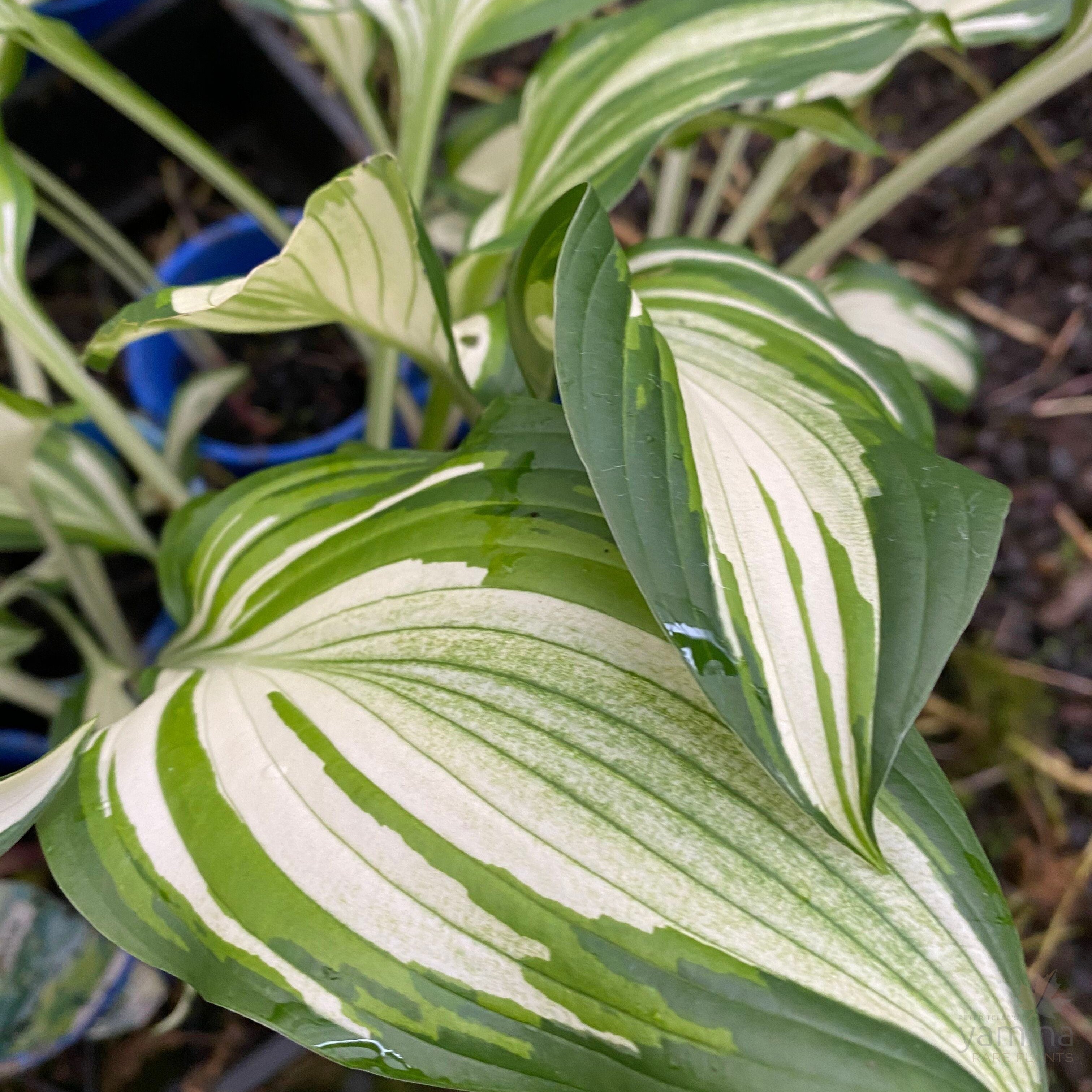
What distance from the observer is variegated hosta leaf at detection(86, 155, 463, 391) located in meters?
0.39

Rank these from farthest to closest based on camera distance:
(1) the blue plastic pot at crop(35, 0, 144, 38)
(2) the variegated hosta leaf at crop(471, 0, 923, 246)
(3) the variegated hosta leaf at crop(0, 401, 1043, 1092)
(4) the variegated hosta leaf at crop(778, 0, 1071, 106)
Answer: (1) the blue plastic pot at crop(35, 0, 144, 38), (4) the variegated hosta leaf at crop(778, 0, 1071, 106), (2) the variegated hosta leaf at crop(471, 0, 923, 246), (3) the variegated hosta leaf at crop(0, 401, 1043, 1092)

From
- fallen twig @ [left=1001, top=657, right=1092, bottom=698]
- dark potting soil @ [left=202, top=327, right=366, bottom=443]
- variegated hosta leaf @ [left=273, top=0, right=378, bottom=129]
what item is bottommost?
fallen twig @ [left=1001, top=657, right=1092, bottom=698]

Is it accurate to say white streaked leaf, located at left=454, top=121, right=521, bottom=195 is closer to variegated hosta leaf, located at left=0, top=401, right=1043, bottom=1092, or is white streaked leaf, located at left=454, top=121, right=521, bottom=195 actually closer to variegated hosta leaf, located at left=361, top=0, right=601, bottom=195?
variegated hosta leaf, located at left=361, top=0, right=601, bottom=195

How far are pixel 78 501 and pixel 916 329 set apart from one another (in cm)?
83

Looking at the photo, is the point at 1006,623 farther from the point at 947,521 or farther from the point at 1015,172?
the point at 947,521

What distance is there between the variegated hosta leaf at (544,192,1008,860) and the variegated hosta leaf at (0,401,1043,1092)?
4 centimetres

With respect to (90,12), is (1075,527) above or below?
below

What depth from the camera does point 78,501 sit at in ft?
2.50

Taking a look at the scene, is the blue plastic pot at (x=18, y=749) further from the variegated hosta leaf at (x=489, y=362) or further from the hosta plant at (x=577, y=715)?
the variegated hosta leaf at (x=489, y=362)

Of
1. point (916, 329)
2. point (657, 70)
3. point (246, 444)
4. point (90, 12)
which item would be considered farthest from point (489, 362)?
point (90, 12)

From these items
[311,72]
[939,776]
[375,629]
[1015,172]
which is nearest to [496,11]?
[375,629]

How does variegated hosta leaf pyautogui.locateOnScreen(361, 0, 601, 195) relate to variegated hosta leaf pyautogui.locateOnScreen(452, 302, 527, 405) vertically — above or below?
above

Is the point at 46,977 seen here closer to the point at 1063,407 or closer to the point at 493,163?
the point at 493,163

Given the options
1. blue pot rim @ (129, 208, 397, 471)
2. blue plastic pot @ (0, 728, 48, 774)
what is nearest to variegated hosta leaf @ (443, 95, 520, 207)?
blue pot rim @ (129, 208, 397, 471)
